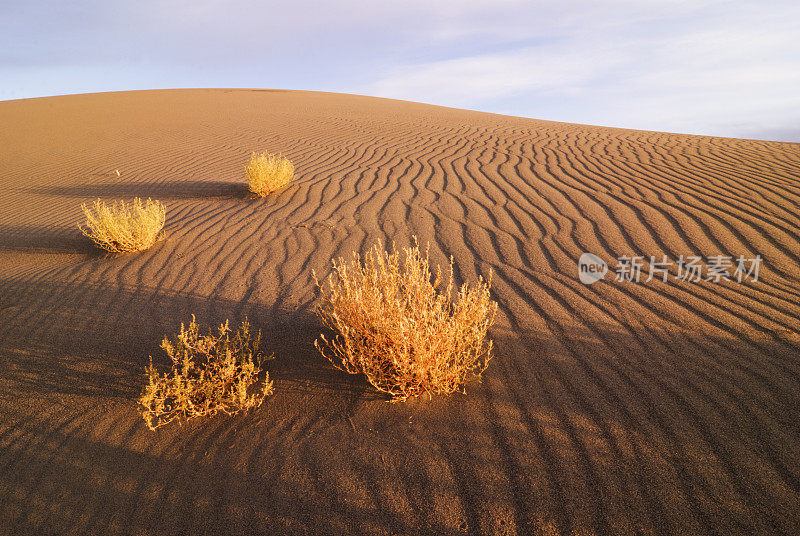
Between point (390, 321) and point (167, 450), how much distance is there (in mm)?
1321

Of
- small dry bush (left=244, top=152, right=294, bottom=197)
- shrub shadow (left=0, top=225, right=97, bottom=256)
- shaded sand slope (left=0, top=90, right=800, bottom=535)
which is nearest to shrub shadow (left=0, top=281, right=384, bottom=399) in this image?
shaded sand slope (left=0, top=90, right=800, bottom=535)

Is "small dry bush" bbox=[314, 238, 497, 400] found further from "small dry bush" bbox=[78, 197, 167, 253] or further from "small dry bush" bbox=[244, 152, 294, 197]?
"small dry bush" bbox=[244, 152, 294, 197]

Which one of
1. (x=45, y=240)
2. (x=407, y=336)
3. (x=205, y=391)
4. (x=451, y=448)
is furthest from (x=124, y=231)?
(x=451, y=448)

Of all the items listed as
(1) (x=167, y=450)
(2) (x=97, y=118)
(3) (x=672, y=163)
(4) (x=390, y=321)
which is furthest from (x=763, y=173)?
(2) (x=97, y=118)

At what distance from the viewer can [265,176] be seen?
5.46 meters

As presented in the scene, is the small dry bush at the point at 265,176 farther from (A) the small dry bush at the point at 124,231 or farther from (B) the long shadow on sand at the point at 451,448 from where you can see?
(B) the long shadow on sand at the point at 451,448

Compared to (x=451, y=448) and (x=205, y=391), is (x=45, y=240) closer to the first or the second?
(x=205, y=391)

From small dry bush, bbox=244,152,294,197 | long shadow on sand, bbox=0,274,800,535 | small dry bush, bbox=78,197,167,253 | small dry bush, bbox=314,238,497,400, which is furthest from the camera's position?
small dry bush, bbox=244,152,294,197

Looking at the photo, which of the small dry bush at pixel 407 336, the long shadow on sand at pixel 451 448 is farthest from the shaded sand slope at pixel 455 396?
the small dry bush at pixel 407 336

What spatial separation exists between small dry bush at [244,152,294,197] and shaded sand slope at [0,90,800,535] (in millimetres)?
175

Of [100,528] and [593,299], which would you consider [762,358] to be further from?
[100,528]

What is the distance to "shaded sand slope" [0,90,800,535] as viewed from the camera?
67.7 inches

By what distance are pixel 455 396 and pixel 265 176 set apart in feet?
14.3

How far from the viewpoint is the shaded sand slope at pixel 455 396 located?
1721 mm
